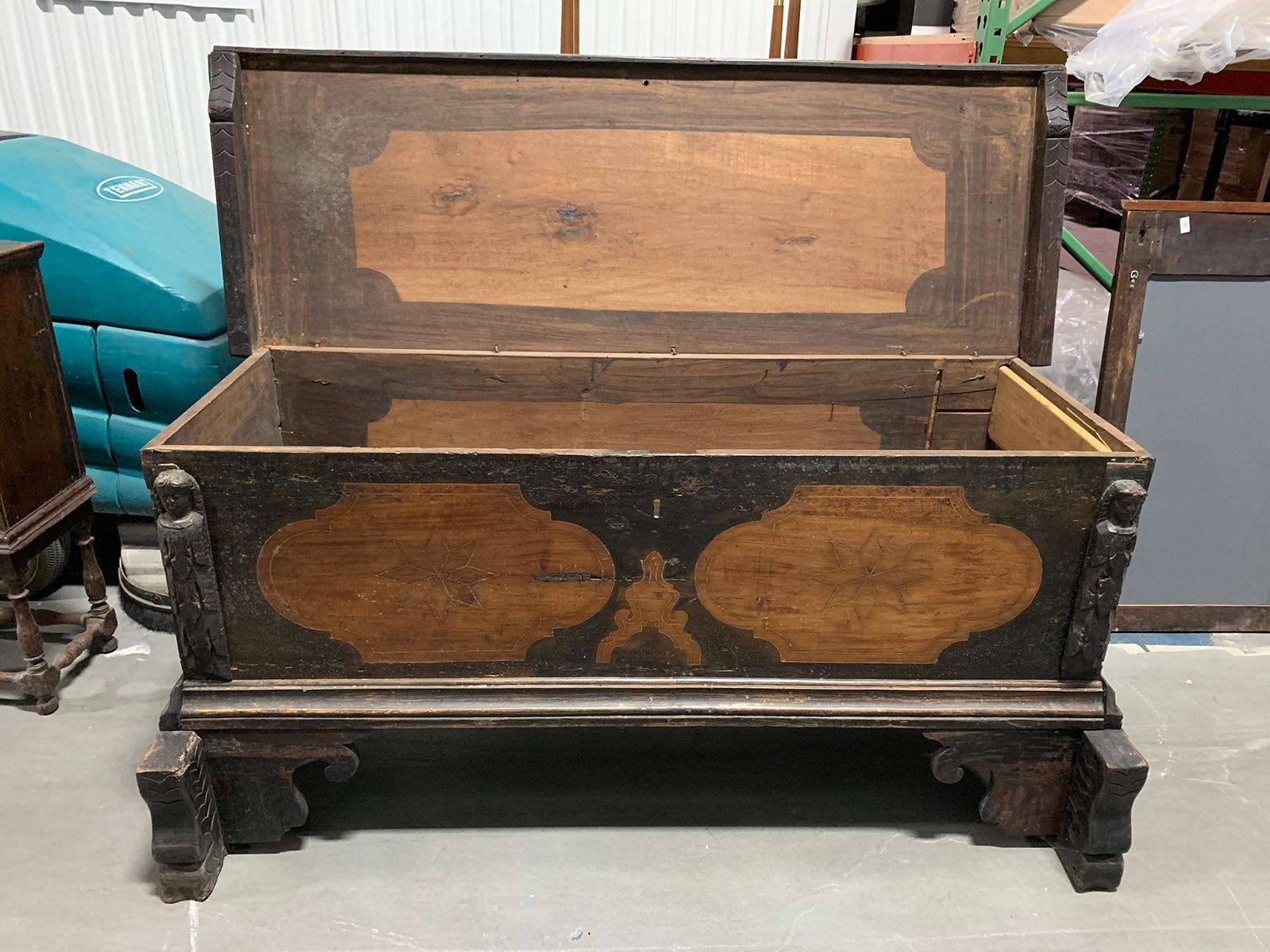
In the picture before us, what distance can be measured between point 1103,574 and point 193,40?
2998 millimetres

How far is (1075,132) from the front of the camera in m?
3.24

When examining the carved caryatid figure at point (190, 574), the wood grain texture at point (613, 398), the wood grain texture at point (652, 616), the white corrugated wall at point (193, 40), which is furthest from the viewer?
the white corrugated wall at point (193, 40)

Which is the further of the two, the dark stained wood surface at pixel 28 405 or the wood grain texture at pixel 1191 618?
the wood grain texture at pixel 1191 618

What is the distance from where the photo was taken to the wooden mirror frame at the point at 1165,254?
205cm

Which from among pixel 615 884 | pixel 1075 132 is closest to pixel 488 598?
pixel 615 884

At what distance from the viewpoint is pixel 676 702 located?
5.01ft

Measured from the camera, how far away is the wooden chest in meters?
1.41

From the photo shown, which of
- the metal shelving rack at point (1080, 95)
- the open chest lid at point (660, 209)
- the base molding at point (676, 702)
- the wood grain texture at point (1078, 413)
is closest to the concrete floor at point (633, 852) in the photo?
the base molding at point (676, 702)

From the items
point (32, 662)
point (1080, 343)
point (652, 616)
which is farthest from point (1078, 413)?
point (32, 662)

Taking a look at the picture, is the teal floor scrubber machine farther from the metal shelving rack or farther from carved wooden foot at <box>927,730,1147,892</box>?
the metal shelving rack

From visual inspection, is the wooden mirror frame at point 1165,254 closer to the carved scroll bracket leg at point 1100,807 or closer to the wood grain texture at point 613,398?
the wood grain texture at point 613,398

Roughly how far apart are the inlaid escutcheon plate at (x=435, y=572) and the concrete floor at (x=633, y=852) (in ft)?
1.36

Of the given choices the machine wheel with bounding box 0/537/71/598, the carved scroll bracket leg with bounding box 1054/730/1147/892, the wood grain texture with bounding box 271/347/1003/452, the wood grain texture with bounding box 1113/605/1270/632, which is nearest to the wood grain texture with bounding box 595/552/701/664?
the wood grain texture with bounding box 271/347/1003/452

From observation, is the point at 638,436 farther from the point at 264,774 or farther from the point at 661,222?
the point at 264,774
